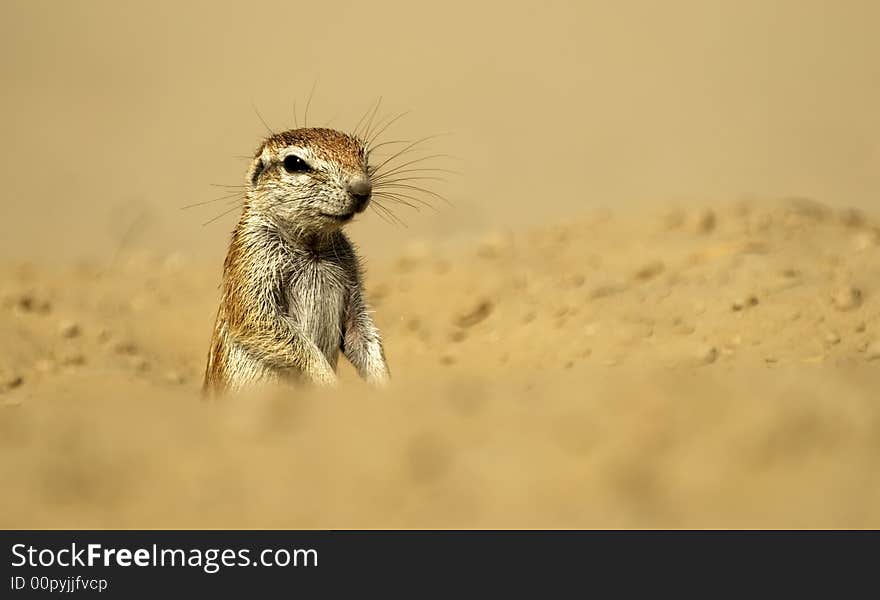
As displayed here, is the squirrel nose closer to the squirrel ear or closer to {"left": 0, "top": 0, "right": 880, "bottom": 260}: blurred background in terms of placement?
the squirrel ear

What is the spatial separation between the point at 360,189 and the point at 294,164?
0.38 meters

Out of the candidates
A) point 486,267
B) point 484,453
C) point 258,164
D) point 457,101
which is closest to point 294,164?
point 258,164

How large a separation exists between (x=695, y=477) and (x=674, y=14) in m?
17.1

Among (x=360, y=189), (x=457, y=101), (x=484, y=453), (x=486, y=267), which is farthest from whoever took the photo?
(x=457, y=101)

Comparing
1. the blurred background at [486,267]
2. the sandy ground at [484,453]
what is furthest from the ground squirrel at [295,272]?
the sandy ground at [484,453]

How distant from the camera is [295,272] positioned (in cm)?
565

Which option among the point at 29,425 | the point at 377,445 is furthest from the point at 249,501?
the point at 29,425

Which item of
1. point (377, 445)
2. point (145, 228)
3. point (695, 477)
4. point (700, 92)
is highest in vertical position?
point (700, 92)

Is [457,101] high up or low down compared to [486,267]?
up

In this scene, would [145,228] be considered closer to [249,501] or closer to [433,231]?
[433,231]

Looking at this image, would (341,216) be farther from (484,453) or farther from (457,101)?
(457,101)

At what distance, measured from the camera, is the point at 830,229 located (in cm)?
791

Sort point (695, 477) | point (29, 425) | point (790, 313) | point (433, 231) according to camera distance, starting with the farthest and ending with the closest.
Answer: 1. point (433, 231)
2. point (790, 313)
3. point (29, 425)
4. point (695, 477)

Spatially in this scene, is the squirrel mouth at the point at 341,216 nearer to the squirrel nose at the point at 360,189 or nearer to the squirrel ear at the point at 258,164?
the squirrel nose at the point at 360,189
